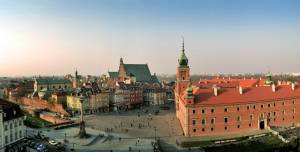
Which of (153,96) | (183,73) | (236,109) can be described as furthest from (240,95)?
(153,96)

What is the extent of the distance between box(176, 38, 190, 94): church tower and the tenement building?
13.3 metres

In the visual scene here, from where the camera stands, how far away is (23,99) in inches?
4663

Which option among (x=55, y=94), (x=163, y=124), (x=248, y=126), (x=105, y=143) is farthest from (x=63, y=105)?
(x=248, y=126)

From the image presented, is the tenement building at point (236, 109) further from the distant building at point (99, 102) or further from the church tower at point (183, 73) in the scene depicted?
the distant building at point (99, 102)

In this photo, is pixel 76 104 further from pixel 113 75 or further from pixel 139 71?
pixel 113 75

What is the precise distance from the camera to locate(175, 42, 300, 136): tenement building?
61219 millimetres

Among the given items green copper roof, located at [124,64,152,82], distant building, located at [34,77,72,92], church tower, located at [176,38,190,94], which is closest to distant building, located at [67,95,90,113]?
church tower, located at [176,38,190,94]

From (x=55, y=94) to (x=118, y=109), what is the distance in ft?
61.1

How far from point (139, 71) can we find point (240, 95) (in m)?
84.3

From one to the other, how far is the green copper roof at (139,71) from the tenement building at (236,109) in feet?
254

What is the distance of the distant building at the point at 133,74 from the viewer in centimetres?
14025

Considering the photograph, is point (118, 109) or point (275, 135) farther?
point (118, 109)

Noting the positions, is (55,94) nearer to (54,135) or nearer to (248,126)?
(54,135)

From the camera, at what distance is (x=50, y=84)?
13938cm
